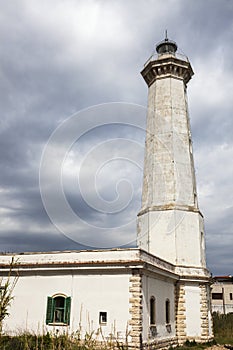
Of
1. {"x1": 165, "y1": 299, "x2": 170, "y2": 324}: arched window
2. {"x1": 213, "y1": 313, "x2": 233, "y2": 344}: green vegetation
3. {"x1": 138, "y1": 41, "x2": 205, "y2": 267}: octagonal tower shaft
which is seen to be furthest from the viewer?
{"x1": 213, "y1": 313, "x2": 233, "y2": 344}: green vegetation

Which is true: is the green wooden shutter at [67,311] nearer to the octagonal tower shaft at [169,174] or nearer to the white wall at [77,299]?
the white wall at [77,299]

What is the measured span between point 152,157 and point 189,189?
306 centimetres

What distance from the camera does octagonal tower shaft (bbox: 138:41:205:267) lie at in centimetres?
2030

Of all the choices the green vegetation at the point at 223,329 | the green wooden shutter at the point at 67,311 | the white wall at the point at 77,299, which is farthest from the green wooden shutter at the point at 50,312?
the green vegetation at the point at 223,329

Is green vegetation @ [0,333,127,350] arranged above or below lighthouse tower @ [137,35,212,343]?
below

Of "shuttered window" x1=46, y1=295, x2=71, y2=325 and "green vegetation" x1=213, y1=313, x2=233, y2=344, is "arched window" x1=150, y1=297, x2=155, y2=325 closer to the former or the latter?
"shuttered window" x1=46, y1=295, x2=71, y2=325

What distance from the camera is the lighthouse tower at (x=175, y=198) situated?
62.3 feet

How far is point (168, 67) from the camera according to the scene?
23.8 meters

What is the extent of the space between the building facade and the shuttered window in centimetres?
4

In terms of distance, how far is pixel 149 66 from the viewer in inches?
955

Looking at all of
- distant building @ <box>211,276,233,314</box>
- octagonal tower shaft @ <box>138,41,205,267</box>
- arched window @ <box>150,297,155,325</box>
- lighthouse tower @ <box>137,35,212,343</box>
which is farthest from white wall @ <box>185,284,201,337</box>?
distant building @ <box>211,276,233,314</box>

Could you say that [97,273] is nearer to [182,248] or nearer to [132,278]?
[132,278]

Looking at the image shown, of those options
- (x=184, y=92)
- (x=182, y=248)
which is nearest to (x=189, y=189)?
(x=182, y=248)

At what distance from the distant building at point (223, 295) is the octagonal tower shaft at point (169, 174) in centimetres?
1739
